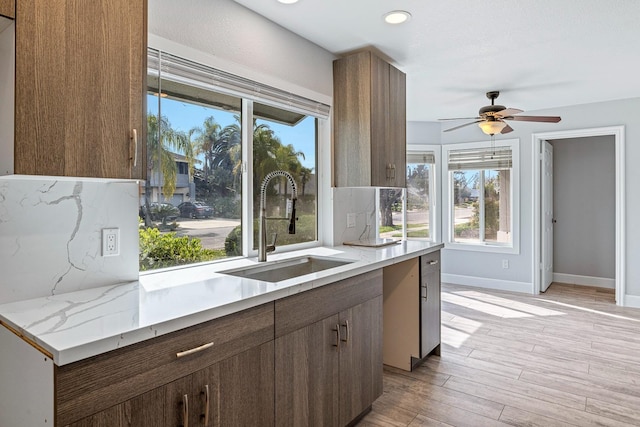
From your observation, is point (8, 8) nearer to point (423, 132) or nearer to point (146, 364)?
point (146, 364)

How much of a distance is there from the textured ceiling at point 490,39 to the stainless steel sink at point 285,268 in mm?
1521

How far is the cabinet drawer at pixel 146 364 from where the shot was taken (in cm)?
97

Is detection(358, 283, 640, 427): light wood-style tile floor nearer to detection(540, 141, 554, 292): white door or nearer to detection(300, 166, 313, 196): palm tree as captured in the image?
detection(540, 141, 554, 292): white door

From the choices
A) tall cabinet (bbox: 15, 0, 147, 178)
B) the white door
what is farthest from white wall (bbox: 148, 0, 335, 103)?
the white door

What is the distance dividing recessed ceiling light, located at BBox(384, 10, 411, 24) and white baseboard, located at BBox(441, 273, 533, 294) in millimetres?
4045

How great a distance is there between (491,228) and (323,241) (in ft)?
11.1

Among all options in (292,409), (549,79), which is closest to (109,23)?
(292,409)

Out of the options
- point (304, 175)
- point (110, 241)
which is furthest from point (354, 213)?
point (110, 241)

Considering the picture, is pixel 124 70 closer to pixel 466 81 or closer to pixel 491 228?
pixel 466 81

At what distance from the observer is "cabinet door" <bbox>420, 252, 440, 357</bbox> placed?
9.25ft

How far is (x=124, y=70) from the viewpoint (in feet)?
4.48

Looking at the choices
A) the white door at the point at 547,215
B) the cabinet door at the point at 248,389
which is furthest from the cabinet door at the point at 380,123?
the white door at the point at 547,215

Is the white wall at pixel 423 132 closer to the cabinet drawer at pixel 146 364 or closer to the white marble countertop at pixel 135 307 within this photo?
the white marble countertop at pixel 135 307

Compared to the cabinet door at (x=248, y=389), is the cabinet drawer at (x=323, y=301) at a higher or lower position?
higher
